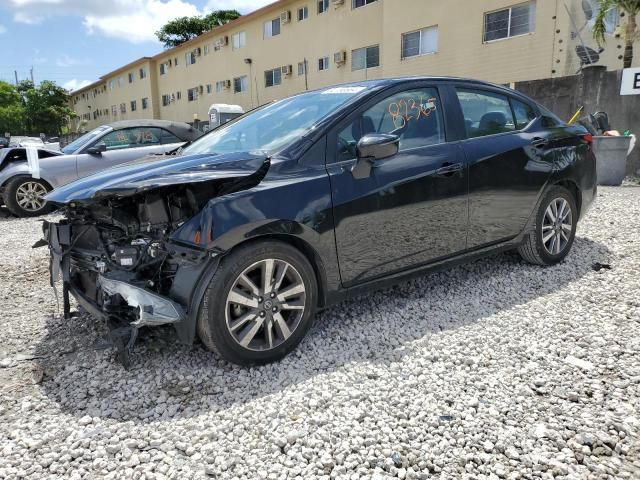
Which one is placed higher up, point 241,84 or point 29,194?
point 241,84

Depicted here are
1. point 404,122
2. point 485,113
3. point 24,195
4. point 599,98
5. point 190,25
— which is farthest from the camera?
point 190,25

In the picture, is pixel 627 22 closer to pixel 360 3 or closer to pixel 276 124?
pixel 360 3

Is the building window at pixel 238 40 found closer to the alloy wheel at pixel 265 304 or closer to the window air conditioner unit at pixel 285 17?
the window air conditioner unit at pixel 285 17

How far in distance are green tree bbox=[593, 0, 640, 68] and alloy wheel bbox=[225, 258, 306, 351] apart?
43.1ft

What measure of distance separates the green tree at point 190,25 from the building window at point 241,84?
1801 centimetres

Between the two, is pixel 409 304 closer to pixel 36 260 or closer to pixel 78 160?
pixel 36 260

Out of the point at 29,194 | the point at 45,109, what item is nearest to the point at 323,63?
the point at 29,194

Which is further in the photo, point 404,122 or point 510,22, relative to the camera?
point 510,22

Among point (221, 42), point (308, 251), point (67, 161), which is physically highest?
point (221, 42)

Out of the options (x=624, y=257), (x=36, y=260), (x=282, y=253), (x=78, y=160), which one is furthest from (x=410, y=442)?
(x=78, y=160)

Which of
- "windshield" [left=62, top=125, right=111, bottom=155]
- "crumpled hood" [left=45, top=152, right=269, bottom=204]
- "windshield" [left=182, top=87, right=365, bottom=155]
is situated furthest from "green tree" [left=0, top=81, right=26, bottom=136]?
"crumpled hood" [left=45, top=152, right=269, bottom=204]

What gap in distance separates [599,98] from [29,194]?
11.4m

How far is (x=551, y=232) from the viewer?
441cm

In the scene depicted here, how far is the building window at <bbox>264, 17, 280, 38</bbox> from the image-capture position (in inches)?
976
